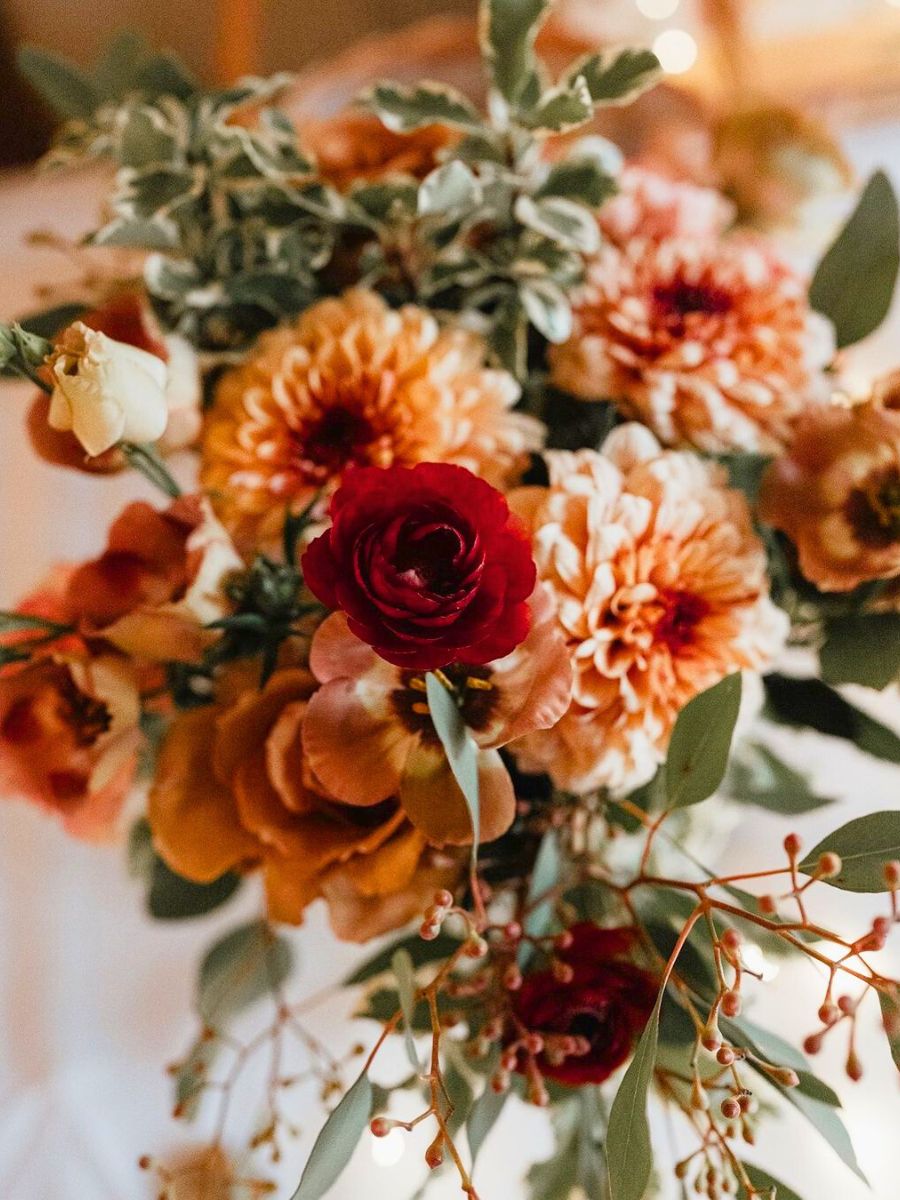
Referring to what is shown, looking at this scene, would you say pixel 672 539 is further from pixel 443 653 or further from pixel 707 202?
pixel 707 202

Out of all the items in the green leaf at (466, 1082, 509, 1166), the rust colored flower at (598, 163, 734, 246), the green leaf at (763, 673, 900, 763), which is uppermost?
the rust colored flower at (598, 163, 734, 246)

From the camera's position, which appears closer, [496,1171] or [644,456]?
[644,456]

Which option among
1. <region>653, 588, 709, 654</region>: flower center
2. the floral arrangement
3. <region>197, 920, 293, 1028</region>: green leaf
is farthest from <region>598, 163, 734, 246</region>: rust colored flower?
<region>197, 920, 293, 1028</region>: green leaf

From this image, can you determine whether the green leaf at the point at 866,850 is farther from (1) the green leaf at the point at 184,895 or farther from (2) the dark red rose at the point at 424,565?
(1) the green leaf at the point at 184,895

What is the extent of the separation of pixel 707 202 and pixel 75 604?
0.42m

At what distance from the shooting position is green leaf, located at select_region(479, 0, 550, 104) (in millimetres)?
484

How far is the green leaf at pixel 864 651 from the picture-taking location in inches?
18.4

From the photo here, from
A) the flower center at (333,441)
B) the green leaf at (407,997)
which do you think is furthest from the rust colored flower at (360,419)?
the green leaf at (407,997)

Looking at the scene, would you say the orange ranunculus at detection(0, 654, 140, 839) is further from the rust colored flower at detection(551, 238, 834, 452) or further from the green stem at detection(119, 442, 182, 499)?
the rust colored flower at detection(551, 238, 834, 452)

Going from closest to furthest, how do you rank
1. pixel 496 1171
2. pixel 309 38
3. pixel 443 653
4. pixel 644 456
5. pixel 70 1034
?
pixel 443 653, pixel 644 456, pixel 496 1171, pixel 70 1034, pixel 309 38

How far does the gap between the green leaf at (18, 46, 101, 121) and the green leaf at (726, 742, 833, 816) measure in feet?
1.88

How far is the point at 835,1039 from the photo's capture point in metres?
0.59

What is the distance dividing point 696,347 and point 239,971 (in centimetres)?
43

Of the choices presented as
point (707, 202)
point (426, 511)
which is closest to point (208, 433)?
point (426, 511)
